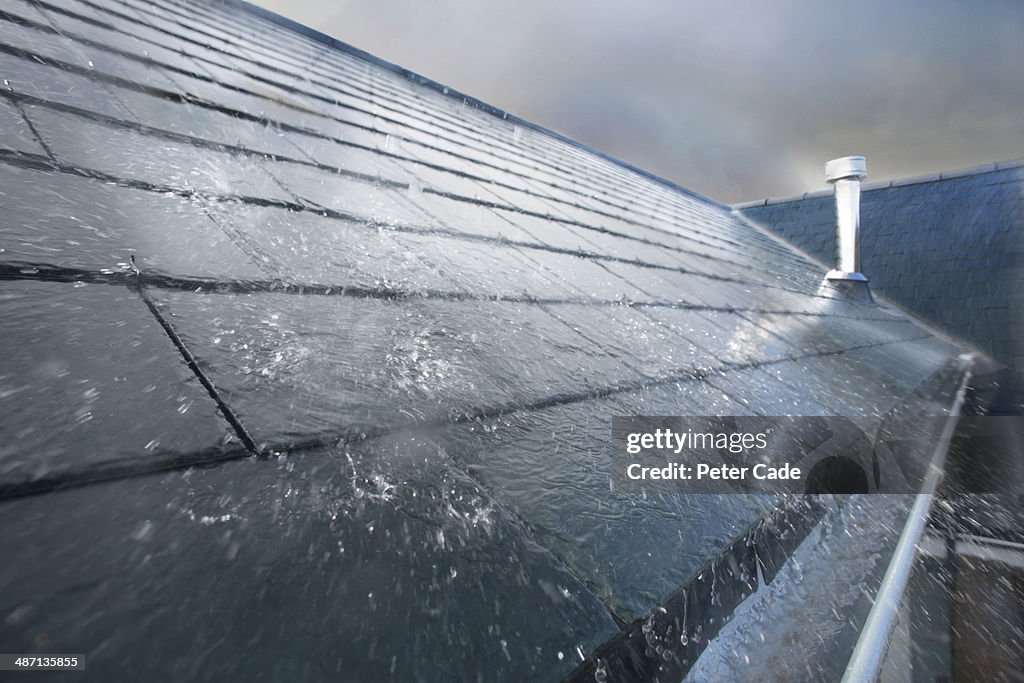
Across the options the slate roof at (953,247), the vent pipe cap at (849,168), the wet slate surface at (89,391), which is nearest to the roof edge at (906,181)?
the slate roof at (953,247)

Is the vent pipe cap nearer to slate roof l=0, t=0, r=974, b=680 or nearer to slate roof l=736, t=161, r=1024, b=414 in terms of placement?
slate roof l=736, t=161, r=1024, b=414

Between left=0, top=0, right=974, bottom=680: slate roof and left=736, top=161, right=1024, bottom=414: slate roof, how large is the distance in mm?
7750

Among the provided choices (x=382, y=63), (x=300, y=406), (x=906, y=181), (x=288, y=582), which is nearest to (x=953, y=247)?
(x=906, y=181)

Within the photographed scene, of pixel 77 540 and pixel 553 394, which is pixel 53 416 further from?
pixel 553 394

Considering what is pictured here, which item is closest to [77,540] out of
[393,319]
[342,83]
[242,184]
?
[393,319]

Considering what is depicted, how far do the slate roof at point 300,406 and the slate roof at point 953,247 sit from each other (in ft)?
25.4

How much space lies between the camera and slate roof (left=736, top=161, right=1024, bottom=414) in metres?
7.50

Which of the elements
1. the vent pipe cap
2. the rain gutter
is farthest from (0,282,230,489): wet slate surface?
the vent pipe cap

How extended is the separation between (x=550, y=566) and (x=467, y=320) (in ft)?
2.57

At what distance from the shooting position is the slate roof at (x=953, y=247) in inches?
295

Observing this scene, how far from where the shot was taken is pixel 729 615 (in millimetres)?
853

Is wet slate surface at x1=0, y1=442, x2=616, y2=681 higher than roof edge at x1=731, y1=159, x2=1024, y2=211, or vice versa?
roof edge at x1=731, y1=159, x2=1024, y2=211

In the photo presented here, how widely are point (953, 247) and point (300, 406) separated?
10.9 meters

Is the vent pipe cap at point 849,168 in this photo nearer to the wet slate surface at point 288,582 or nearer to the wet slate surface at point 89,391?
the wet slate surface at point 288,582
